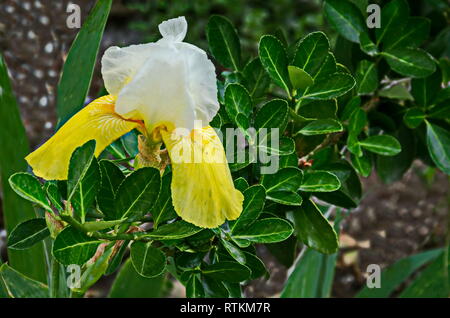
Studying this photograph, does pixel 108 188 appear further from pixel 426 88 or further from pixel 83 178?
pixel 426 88

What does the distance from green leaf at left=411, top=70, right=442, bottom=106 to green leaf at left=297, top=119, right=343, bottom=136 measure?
18 cm

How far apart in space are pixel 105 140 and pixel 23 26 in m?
1.17

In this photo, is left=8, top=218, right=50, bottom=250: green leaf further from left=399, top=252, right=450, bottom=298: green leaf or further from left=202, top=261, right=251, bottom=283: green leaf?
left=399, top=252, right=450, bottom=298: green leaf

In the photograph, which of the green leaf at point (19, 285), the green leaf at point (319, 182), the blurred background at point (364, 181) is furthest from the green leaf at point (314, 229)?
the blurred background at point (364, 181)

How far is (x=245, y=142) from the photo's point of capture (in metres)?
0.47

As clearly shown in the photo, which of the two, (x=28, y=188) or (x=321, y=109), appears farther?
(x=321, y=109)

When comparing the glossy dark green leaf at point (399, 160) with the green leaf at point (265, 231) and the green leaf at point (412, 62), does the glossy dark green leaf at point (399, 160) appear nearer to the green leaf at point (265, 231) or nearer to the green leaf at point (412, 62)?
the green leaf at point (412, 62)

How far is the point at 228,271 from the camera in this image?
0.46 m

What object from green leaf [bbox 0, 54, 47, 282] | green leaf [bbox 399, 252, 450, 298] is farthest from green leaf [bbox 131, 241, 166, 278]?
green leaf [bbox 399, 252, 450, 298]

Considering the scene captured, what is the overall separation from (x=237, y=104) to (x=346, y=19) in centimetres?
20

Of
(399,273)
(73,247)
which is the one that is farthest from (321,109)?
(399,273)

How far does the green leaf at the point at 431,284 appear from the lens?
85 centimetres

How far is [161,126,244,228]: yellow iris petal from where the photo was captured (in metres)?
0.38

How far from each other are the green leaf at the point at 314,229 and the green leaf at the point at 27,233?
0.72 ft
